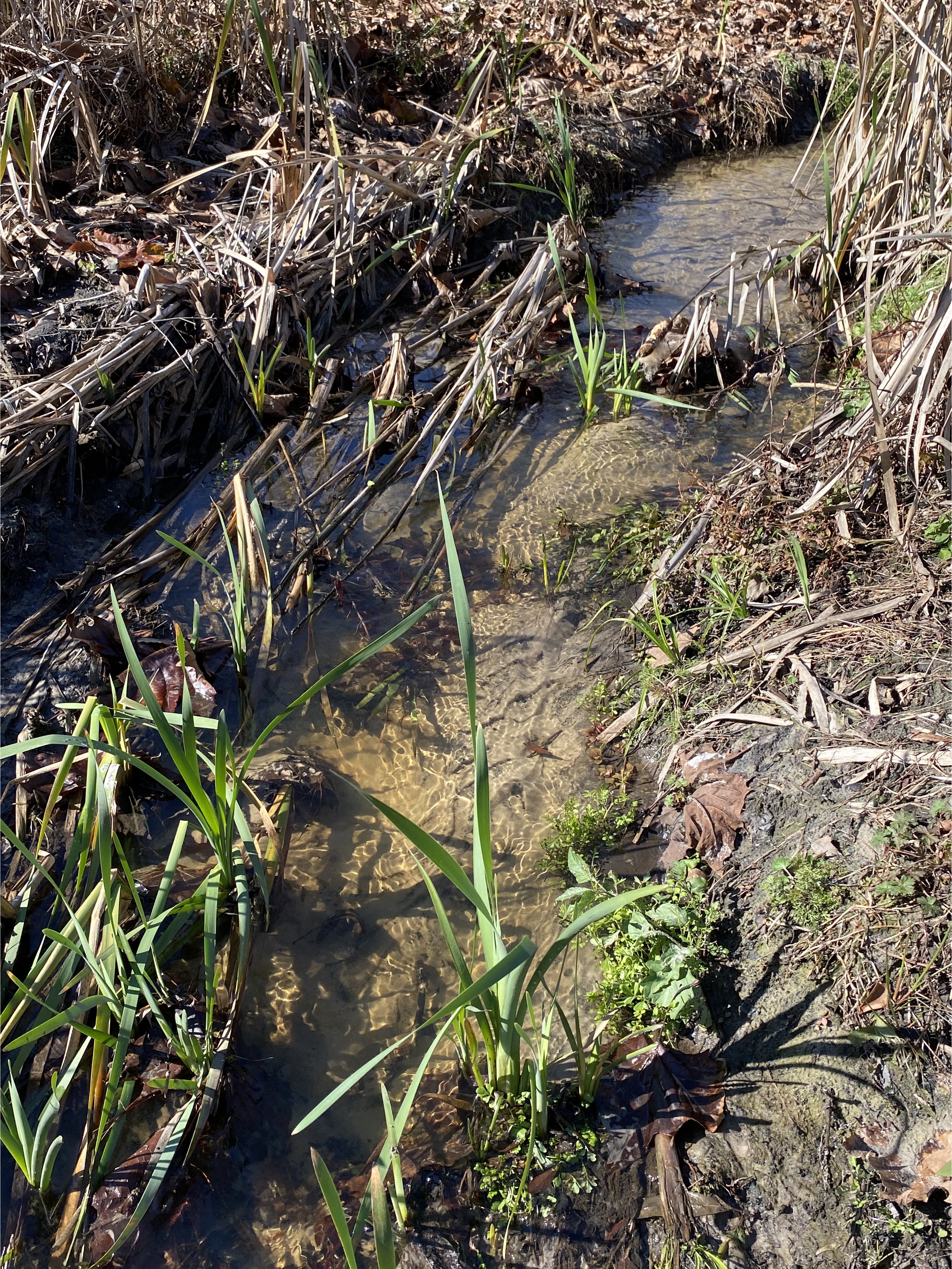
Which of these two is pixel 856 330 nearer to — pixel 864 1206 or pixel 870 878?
pixel 870 878

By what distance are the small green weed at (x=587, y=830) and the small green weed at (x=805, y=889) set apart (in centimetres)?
52

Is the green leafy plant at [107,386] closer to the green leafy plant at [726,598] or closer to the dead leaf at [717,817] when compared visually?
the green leafy plant at [726,598]

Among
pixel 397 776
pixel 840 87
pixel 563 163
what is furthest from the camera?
pixel 840 87

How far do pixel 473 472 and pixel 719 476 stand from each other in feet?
3.72

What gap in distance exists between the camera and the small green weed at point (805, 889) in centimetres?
196

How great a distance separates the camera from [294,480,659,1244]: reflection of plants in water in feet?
4.77

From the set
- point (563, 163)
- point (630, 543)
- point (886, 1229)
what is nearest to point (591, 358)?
point (630, 543)

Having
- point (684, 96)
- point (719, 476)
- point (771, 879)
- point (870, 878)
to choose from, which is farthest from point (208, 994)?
point (684, 96)

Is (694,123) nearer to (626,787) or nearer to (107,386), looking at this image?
(107,386)

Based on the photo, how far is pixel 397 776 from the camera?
2.76m

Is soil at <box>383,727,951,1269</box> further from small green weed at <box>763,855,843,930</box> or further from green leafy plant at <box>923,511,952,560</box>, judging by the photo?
green leafy plant at <box>923,511,952,560</box>

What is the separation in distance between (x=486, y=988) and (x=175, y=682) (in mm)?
1765

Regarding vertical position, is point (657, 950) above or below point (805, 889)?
below

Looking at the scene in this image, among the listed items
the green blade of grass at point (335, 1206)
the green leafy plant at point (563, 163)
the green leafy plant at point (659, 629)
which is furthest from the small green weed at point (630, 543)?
the green blade of grass at point (335, 1206)
